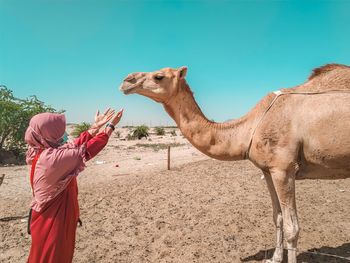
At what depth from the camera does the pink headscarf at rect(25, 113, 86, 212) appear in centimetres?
246

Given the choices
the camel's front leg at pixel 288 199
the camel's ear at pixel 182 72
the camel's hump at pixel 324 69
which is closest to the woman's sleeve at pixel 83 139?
the camel's ear at pixel 182 72

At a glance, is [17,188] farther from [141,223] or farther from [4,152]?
[4,152]

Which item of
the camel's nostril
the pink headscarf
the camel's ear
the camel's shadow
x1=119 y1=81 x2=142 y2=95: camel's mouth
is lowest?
the camel's shadow

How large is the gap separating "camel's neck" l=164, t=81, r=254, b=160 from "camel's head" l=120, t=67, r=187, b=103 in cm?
12

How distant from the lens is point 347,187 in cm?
766

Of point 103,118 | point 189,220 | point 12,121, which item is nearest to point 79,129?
point 12,121

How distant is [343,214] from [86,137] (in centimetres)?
535

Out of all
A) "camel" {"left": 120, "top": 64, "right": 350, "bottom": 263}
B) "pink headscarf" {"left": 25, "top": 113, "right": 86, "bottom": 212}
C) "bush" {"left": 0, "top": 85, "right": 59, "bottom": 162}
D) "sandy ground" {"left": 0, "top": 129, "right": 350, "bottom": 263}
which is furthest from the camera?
"bush" {"left": 0, "top": 85, "right": 59, "bottom": 162}

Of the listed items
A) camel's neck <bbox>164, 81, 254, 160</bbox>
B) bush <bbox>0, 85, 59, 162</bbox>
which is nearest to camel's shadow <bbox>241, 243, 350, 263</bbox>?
camel's neck <bbox>164, 81, 254, 160</bbox>

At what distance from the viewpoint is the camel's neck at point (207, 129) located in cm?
389

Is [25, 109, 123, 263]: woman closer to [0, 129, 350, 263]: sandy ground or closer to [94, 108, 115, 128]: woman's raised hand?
[94, 108, 115, 128]: woman's raised hand

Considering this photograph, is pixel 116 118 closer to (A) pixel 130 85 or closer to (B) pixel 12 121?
(A) pixel 130 85

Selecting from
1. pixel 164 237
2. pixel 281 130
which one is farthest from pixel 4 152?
pixel 281 130

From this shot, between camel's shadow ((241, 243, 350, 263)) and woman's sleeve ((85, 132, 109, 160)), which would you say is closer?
woman's sleeve ((85, 132, 109, 160))
